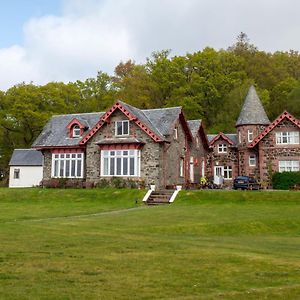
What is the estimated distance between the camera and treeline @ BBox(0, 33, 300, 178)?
2591 inches

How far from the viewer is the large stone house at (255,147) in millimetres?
43719

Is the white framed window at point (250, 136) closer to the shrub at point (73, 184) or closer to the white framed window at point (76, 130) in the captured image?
the white framed window at point (76, 130)

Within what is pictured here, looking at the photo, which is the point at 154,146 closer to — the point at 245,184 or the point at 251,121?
the point at 245,184

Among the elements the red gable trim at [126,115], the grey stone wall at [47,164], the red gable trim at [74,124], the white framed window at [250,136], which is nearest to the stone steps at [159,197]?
the red gable trim at [126,115]

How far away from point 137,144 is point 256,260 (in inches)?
1044

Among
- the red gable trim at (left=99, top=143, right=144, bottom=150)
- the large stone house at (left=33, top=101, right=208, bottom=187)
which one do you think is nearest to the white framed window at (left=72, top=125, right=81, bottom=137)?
the large stone house at (left=33, top=101, right=208, bottom=187)

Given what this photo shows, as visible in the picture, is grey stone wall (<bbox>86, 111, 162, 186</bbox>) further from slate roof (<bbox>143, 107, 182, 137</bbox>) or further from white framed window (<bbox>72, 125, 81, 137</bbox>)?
white framed window (<bbox>72, 125, 81, 137</bbox>)

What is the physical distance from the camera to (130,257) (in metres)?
12.0

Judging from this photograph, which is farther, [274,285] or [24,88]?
[24,88]

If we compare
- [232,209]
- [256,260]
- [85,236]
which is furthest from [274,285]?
[232,209]

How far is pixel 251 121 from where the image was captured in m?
48.6

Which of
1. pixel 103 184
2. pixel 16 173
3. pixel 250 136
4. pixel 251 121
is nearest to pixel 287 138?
pixel 250 136

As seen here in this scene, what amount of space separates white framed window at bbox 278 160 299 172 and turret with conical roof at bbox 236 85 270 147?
18.2ft

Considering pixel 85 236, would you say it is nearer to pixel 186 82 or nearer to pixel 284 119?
pixel 284 119
